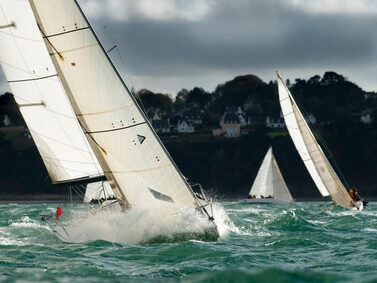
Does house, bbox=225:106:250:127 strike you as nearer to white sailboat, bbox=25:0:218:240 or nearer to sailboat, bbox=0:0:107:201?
sailboat, bbox=0:0:107:201

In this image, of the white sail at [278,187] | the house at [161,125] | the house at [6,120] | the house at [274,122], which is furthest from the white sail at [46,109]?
the house at [6,120]

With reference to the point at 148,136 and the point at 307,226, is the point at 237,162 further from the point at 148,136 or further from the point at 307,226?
the point at 148,136

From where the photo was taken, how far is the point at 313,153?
152 ft

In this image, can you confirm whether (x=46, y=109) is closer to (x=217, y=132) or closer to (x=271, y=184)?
(x=271, y=184)

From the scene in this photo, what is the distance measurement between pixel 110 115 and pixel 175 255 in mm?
5033

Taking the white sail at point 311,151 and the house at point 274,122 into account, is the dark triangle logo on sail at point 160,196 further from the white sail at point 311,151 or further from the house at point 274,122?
the house at point 274,122

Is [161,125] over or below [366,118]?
over

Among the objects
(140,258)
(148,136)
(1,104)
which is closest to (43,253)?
(140,258)

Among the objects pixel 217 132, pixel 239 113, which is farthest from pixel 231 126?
pixel 239 113

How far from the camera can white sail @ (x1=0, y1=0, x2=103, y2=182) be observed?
25.6 meters

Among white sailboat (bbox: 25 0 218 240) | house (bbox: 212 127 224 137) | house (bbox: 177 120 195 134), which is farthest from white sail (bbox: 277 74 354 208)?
house (bbox: 177 120 195 134)

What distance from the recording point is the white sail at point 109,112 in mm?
20953

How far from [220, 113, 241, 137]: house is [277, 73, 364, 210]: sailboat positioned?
9456 centimetres

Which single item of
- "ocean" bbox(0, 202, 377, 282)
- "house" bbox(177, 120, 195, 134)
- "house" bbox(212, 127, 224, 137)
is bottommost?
"ocean" bbox(0, 202, 377, 282)
